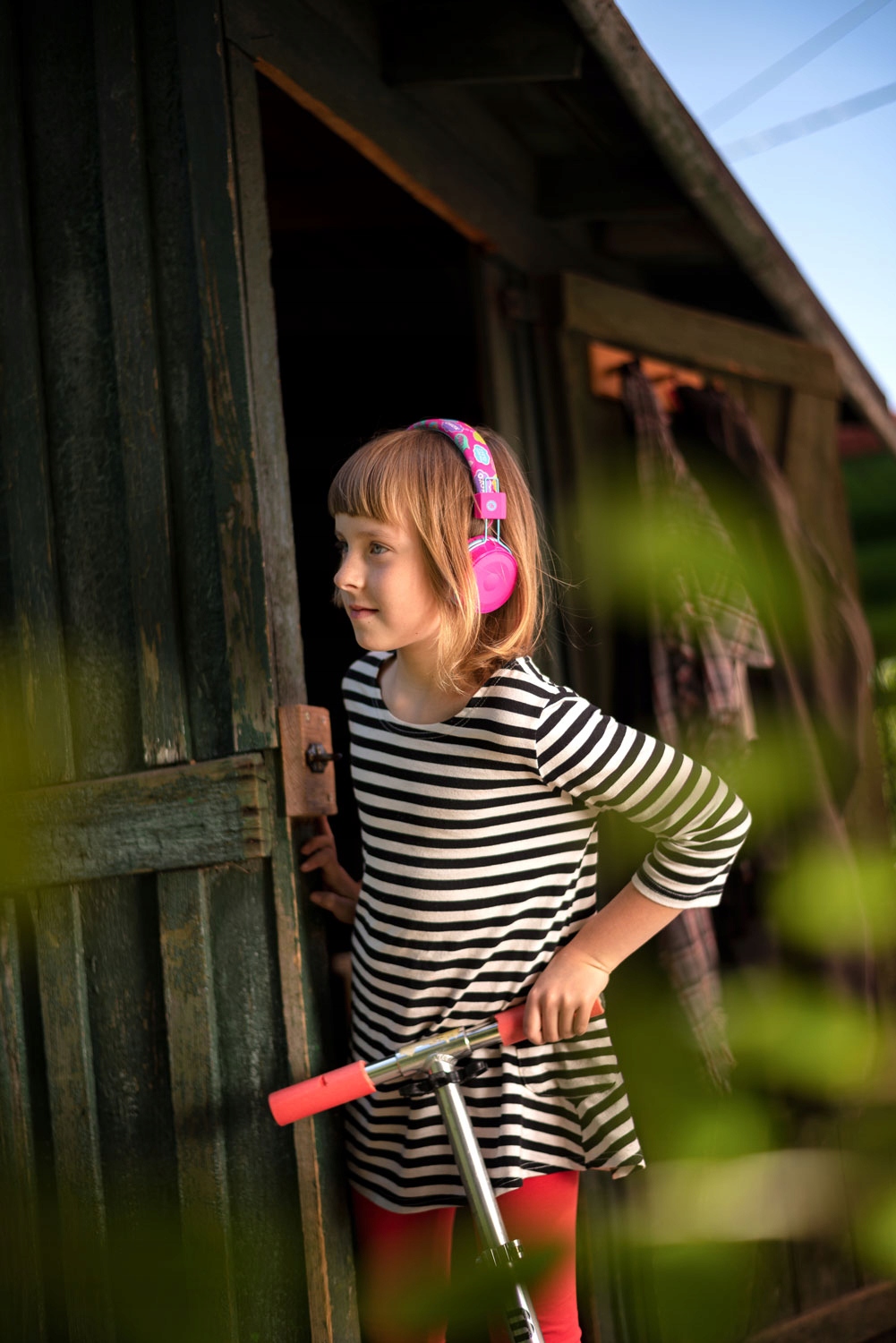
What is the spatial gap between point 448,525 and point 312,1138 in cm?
93

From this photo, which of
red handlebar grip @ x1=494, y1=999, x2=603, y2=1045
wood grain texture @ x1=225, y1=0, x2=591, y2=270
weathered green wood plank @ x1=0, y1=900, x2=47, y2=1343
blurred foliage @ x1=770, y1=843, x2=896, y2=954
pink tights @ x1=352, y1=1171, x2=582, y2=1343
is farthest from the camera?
blurred foliage @ x1=770, y1=843, x2=896, y2=954

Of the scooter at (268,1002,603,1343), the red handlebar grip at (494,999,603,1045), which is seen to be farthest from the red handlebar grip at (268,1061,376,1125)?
the red handlebar grip at (494,999,603,1045)

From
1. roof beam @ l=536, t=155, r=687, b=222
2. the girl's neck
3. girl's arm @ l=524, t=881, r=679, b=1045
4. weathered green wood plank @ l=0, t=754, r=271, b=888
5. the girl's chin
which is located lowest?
girl's arm @ l=524, t=881, r=679, b=1045

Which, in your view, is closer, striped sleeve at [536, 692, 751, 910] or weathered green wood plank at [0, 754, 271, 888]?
striped sleeve at [536, 692, 751, 910]

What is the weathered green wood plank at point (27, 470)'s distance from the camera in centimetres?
196

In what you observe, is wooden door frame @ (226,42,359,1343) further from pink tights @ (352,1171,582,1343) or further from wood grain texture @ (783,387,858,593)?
wood grain texture @ (783,387,858,593)

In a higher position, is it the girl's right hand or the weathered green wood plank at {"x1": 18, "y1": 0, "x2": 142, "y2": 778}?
the weathered green wood plank at {"x1": 18, "y1": 0, "x2": 142, "y2": 778}

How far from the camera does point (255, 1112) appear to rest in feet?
5.86

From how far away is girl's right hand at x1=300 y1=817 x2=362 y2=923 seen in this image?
186cm

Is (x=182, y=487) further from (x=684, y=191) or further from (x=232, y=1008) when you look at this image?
(x=684, y=191)

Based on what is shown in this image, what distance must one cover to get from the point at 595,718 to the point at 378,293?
107 inches

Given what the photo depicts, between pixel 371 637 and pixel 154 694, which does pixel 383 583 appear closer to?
pixel 371 637

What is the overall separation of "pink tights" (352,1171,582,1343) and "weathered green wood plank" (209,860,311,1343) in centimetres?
12

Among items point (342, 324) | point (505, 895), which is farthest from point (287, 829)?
point (342, 324)
